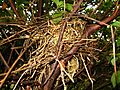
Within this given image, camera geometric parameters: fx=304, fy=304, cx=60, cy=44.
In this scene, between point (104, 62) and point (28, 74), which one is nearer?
point (28, 74)

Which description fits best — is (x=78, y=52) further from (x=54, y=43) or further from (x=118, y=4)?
Answer: (x=118, y=4)

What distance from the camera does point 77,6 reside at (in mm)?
1054

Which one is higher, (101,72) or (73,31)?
(73,31)

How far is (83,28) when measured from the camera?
1.12 metres

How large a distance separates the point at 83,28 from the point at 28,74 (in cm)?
26

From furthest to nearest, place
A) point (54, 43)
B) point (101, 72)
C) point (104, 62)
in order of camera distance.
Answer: point (101, 72), point (104, 62), point (54, 43)

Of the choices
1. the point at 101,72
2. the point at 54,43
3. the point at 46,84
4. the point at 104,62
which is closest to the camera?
the point at 54,43

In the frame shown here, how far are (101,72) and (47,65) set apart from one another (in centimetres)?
131

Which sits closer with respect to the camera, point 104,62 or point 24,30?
point 24,30

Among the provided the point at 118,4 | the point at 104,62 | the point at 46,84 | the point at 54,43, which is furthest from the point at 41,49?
the point at 104,62

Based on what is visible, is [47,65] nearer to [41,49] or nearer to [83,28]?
[41,49]

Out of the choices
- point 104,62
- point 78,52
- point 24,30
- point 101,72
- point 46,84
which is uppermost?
point 24,30

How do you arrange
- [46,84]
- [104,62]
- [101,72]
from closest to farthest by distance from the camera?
1. [46,84]
2. [104,62]
3. [101,72]

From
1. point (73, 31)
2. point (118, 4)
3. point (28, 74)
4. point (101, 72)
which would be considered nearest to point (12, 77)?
point (28, 74)
